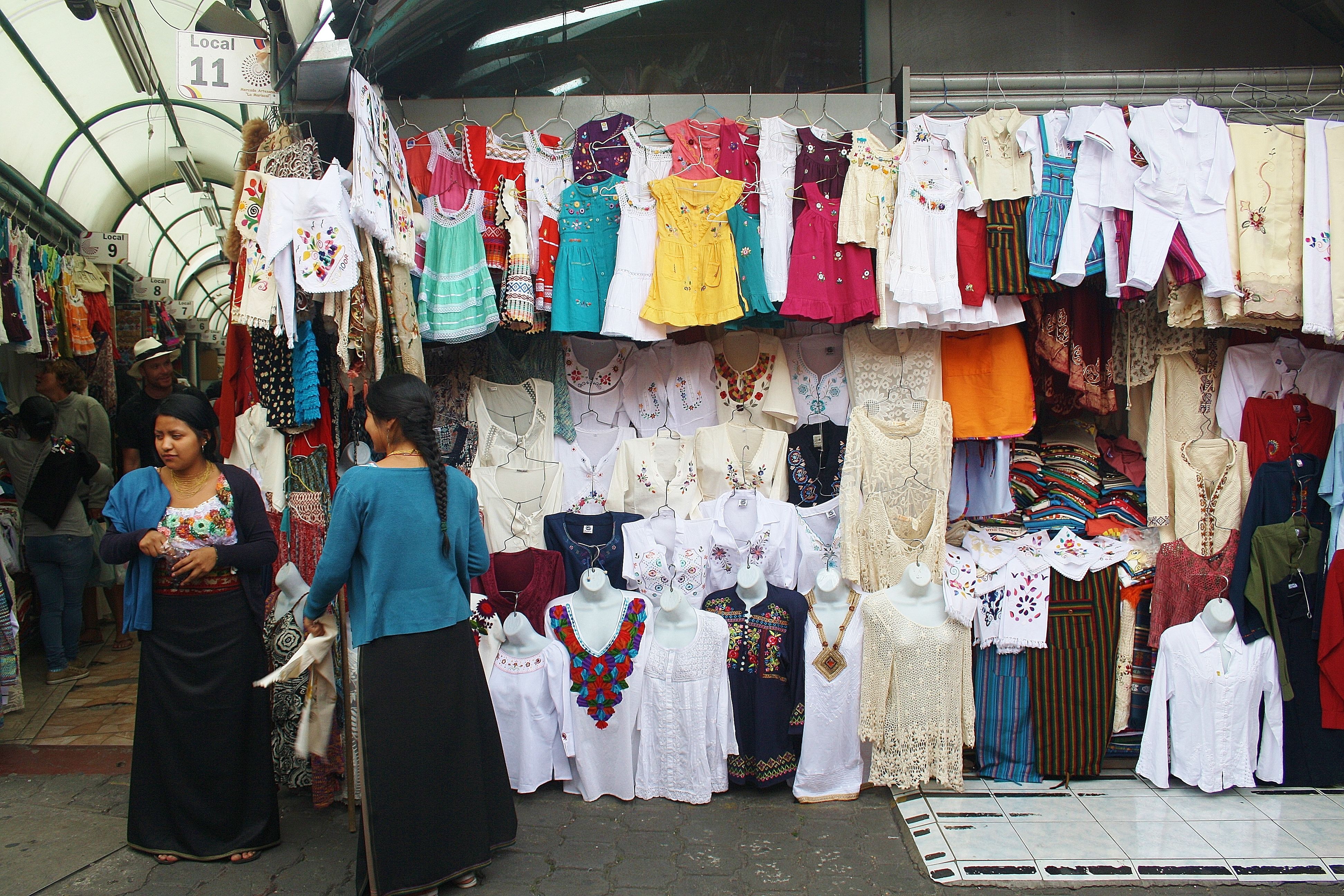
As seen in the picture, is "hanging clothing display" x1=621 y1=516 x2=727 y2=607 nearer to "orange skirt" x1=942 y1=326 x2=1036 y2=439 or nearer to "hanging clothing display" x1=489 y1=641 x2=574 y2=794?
"hanging clothing display" x1=489 y1=641 x2=574 y2=794

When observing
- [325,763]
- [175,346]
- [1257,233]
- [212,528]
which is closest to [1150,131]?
[1257,233]

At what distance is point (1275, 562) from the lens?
394cm

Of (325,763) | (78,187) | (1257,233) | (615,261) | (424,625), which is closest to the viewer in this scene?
(424,625)

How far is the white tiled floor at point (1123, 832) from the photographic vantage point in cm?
328

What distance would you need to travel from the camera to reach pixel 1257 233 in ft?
13.0

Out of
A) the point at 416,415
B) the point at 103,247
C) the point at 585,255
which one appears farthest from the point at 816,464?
the point at 103,247

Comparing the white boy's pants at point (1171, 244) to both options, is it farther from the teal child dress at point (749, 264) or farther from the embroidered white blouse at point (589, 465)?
the embroidered white blouse at point (589, 465)

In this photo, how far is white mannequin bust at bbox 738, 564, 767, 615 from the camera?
3.88m

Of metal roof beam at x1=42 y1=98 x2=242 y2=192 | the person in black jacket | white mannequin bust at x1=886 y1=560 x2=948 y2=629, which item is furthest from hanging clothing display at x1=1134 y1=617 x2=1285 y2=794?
metal roof beam at x1=42 y1=98 x2=242 y2=192

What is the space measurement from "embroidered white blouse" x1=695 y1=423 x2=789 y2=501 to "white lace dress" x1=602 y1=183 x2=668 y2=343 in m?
0.65

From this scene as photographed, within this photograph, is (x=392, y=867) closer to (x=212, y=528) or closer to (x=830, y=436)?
(x=212, y=528)

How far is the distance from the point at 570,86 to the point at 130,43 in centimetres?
319

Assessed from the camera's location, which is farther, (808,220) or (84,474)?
(84,474)

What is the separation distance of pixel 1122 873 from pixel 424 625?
8.69 ft
